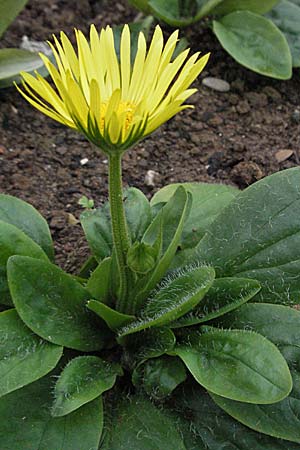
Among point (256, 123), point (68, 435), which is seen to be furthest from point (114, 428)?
point (256, 123)

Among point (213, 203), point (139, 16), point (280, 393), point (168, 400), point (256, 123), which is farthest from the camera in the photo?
point (139, 16)

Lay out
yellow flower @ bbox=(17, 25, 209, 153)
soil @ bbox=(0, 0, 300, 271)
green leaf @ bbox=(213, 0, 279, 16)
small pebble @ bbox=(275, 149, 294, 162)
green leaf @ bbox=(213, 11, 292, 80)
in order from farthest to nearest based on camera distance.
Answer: green leaf @ bbox=(213, 0, 279, 16) → green leaf @ bbox=(213, 11, 292, 80) → small pebble @ bbox=(275, 149, 294, 162) → soil @ bbox=(0, 0, 300, 271) → yellow flower @ bbox=(17, 25, 209, 153)

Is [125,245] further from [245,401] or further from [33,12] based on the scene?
[33,12]

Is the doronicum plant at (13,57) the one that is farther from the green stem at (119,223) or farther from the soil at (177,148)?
the green stem at (119,223)

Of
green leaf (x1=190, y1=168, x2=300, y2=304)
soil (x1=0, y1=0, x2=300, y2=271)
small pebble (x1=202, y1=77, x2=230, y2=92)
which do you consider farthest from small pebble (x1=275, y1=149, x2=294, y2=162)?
green leaf (x1=190, y1=168, x2=300, y2=304)

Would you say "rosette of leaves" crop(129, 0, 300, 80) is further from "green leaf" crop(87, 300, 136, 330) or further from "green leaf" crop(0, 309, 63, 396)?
"green leaf" crop(0, 309, 63, 396)

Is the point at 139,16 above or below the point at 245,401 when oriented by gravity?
below

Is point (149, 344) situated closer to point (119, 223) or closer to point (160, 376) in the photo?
point (160, 376)

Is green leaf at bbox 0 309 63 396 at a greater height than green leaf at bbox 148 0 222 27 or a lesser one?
lesser
